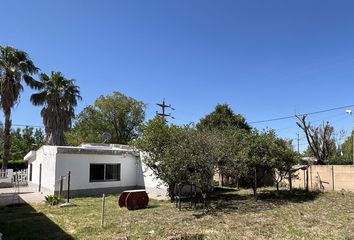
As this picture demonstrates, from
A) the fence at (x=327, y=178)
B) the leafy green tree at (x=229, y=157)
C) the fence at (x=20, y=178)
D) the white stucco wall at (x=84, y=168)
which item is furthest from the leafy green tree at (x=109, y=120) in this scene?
the leafy green tree at (x=229, y=157)

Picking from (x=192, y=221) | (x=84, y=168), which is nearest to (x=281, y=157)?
(x=192, y=221)

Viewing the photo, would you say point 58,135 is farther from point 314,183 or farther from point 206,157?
point 314,183

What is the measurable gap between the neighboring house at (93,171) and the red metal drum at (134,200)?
2907mm

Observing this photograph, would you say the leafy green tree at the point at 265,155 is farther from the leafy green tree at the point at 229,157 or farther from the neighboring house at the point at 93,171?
the neighboring house at the point at 93,171

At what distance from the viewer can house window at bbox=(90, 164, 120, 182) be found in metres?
17.9

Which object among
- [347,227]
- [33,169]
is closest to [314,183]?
[347,227]

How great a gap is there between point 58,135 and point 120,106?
13.4 meters

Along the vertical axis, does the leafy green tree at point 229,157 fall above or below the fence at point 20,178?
above

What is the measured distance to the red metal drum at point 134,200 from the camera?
12.4 m

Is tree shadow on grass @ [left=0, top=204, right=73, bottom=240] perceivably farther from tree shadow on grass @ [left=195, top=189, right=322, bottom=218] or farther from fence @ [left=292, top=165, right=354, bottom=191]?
fence @ [left=292, top=165, right=354, bottom=191]

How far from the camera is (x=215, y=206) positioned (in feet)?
42.1

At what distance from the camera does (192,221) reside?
9.85 metres

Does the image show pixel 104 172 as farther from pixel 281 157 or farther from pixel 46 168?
pixel 281 157

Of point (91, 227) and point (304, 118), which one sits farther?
point (304, 118)
